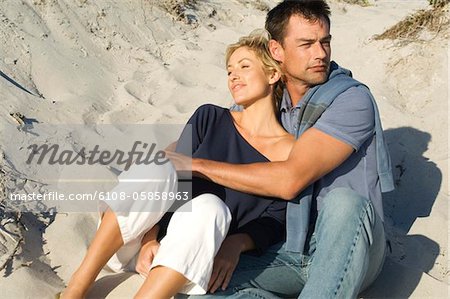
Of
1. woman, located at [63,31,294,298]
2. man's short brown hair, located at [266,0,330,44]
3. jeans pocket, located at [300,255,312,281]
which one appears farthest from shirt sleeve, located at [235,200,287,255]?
man's short brown hair, located at [266,0,330,44]

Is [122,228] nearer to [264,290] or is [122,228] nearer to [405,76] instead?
[264,290]

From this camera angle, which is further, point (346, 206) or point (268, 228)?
point (268, 228)

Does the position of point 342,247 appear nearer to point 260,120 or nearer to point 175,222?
point 175,222

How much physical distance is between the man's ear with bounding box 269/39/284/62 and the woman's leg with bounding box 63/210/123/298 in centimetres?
113

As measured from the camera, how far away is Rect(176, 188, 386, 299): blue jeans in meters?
2.18

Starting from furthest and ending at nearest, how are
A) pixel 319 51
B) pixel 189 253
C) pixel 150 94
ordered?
pixel 150 94 < pixel 319 51 < pixel 189 253

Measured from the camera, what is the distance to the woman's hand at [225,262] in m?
2.32

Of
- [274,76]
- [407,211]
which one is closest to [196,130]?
[274,76]

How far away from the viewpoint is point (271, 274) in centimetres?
251

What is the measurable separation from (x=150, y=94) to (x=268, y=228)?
2.33m

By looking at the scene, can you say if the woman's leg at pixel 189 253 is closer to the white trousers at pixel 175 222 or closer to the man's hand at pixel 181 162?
the white trousers at pixel 175 222

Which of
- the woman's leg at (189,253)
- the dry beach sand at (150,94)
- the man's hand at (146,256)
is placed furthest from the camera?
the dry beach sand at (150,94)

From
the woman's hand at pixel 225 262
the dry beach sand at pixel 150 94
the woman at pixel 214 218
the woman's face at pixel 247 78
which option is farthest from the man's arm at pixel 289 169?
the dry beach sand at pixel 150 94

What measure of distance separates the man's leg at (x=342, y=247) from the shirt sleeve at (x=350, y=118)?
312 mm
